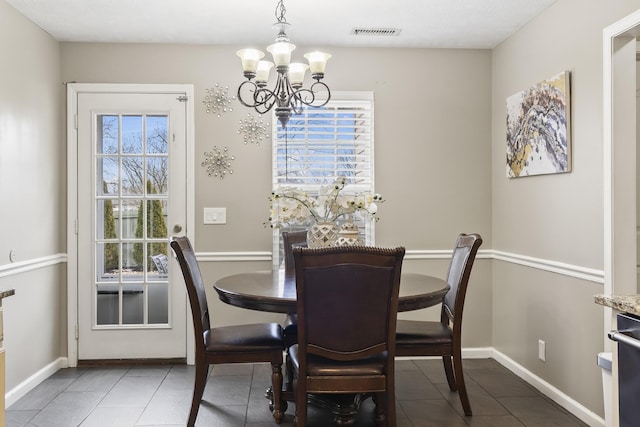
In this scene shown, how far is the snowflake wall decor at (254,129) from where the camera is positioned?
398 cm

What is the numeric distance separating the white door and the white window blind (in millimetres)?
763

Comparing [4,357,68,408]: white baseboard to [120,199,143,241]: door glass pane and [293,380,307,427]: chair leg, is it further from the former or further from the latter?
[293,380,307,427]: chair leg

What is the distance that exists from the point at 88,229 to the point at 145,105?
103cm

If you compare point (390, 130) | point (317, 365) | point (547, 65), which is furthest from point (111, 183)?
point (547, 65)

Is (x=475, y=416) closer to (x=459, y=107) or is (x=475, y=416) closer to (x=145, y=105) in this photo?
(x=459, y=107)

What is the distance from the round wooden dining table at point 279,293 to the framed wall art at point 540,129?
1.07 meters

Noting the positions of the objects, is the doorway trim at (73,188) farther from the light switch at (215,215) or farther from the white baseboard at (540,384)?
the white baseboard at (540,384)

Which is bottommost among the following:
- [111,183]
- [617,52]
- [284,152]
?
[111,183]

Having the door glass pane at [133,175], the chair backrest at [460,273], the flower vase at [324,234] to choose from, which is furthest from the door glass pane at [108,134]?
the chair backrest at [460,273]

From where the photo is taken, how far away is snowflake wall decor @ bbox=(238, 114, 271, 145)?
3.98 meters

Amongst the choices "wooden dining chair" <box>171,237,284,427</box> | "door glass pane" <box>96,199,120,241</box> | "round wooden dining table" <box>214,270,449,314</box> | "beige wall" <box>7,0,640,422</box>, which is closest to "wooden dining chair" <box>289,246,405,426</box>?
"round wooden dining table" <box>214,270,449,314</box>

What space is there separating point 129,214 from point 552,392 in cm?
320

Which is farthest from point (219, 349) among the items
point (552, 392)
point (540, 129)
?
point (540, 129)

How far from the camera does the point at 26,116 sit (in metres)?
3.37
